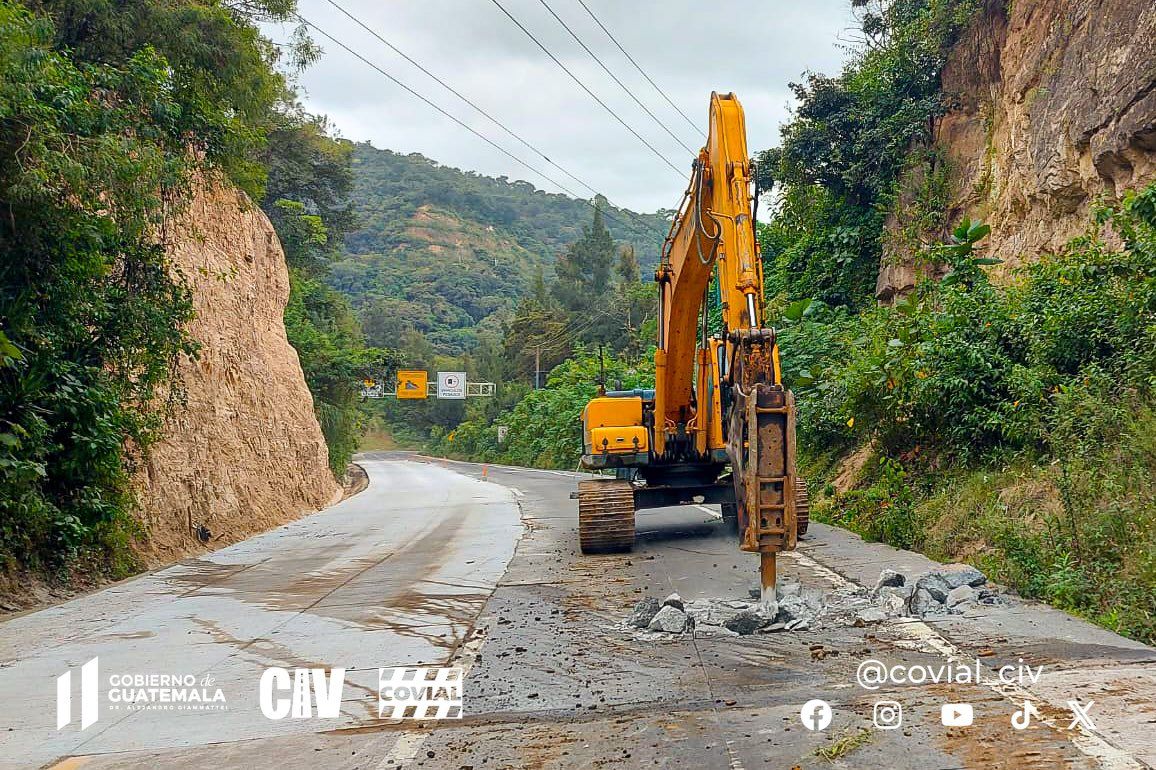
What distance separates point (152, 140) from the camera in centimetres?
1426

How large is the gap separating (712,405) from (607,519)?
7.01 feet

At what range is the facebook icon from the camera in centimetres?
552

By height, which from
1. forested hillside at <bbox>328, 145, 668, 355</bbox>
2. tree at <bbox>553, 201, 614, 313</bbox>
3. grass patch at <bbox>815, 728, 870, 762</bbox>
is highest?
forested hillside at <bbox>328, 145, 668, 355</bbox>

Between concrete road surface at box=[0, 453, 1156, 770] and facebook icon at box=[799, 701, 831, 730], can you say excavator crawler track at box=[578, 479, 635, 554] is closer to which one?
concrete road surface at box=[0, 453, 1156, 770]

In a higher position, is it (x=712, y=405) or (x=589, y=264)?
(x=589, y=264)

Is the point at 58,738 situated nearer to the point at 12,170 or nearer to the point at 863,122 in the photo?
the point at 12,170

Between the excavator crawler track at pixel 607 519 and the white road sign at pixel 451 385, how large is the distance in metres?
56.4

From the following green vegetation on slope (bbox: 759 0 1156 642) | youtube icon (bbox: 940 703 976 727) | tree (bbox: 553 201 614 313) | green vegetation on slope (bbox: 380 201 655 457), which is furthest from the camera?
tree (bbox: 553 201 614 313)

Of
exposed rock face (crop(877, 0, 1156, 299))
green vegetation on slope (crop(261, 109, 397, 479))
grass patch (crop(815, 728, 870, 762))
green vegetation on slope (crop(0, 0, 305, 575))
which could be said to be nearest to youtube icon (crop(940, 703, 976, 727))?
grass patch (crop(815, 728, 870, 762))

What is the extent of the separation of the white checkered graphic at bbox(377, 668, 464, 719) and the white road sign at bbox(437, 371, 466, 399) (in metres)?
62.2

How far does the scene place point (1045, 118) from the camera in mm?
18531

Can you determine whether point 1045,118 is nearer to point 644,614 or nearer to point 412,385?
point 644,614

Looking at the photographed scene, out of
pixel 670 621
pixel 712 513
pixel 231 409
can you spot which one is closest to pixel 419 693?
pixel 670 621

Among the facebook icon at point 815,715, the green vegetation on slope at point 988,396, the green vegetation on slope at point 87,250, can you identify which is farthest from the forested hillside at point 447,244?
the facebook icon at point 815,715
